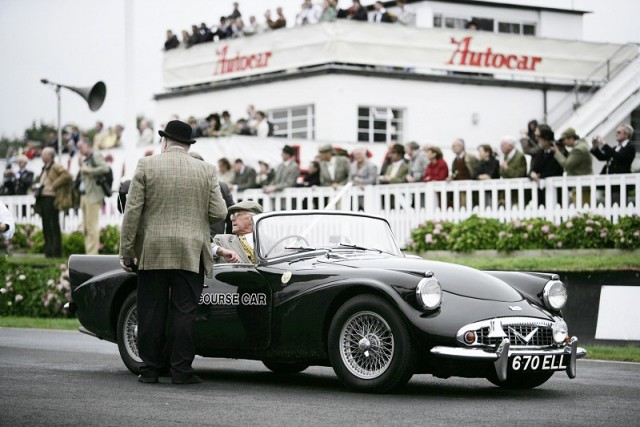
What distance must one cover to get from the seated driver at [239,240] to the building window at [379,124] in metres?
21.5

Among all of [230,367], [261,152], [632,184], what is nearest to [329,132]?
[261,152]

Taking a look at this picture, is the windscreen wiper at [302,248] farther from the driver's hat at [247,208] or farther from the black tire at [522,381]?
the black tire at [522,381]

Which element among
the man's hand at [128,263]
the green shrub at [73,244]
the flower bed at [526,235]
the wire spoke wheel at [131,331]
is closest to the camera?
the man's hand at [128,263]

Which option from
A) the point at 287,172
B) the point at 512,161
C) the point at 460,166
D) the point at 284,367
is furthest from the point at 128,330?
the point at 287,172

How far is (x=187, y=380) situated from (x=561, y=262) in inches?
306

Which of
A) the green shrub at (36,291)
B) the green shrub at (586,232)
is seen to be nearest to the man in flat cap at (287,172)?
the green shrub at (36,291)

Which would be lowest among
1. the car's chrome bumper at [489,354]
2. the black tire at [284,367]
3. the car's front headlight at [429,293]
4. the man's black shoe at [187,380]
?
the black tire at [284,367]

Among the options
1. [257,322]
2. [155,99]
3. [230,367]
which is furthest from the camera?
[155,99]

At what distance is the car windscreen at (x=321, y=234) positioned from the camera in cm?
1042

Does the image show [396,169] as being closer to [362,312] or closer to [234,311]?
[234,311]

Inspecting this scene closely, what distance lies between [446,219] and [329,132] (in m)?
12.6

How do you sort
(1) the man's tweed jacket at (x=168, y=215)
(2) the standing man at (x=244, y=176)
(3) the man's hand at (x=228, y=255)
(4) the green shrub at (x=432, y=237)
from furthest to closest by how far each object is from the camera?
1. (2) the standing man at (x=244, y=176)
2. (4) the green shrub at (x=432, y=237)
3. (3) the man's hand at (x=228, y=255)
4. (1) the man's tweed jacket at (x=168, y=215)

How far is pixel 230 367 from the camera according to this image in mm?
11977

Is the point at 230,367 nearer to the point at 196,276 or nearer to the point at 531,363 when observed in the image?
the point at 196,276
